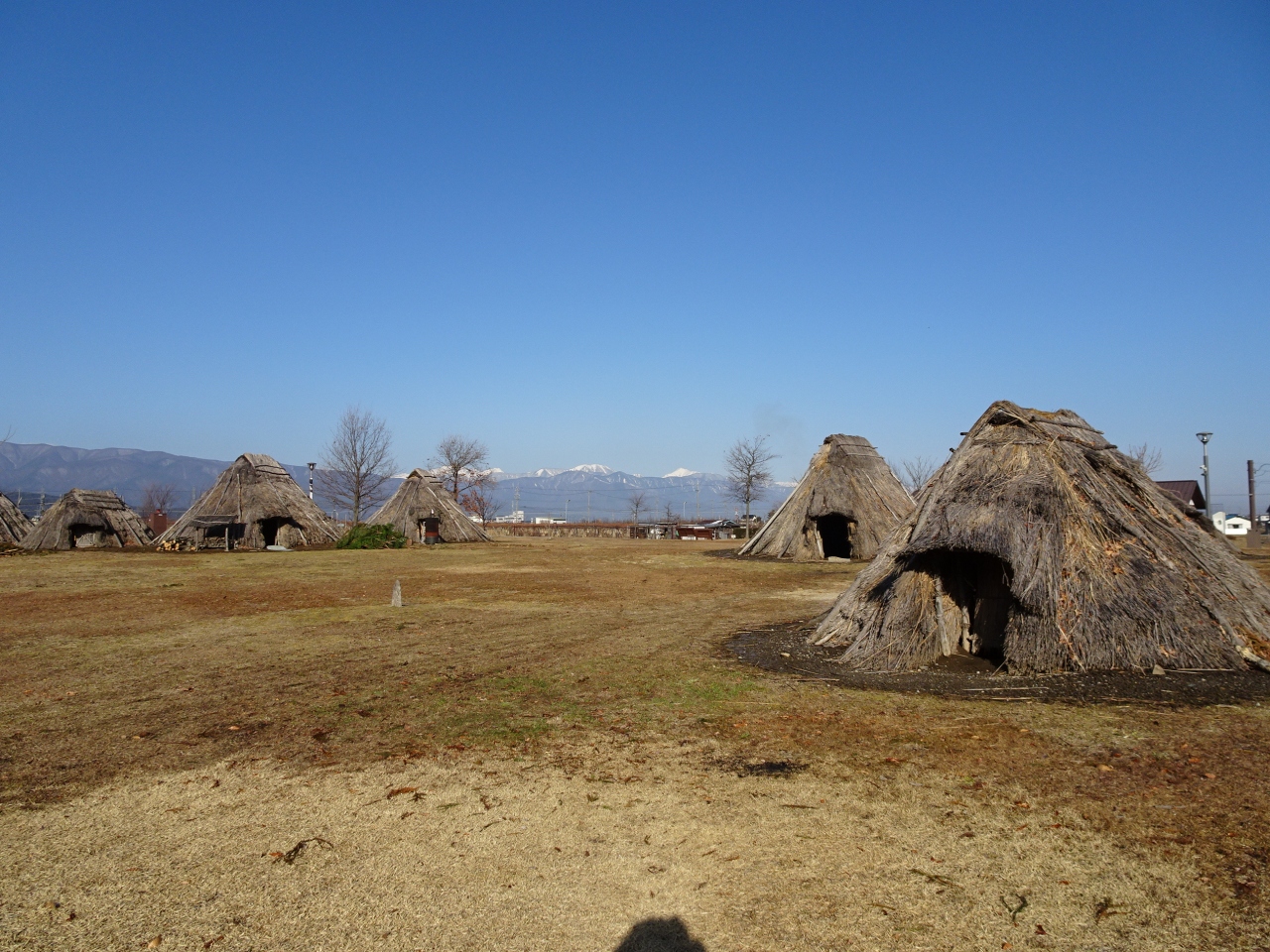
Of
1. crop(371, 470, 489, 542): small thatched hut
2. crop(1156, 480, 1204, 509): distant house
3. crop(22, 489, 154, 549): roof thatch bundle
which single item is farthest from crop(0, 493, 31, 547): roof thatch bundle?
crop(1156, 480, 1204, 509): distant house

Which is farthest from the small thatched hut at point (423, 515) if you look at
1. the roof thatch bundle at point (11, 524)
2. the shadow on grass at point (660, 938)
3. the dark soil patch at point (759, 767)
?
the shadow on grass at point (660, 938)

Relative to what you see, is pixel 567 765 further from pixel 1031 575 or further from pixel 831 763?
pixel 1031 575

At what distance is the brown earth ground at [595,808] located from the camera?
4.28 meters

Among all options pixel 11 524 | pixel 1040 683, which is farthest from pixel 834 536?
pixel 11 524

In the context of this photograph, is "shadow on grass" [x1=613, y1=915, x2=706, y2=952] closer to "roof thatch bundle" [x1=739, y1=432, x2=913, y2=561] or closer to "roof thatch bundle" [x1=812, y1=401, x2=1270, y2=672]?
"roof thatch bundle" [x1=812, y1=401, x2=1270, y2=672]

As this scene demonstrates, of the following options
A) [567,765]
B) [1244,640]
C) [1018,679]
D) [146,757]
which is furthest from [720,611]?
[146,757]

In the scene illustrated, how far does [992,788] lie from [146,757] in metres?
6.94

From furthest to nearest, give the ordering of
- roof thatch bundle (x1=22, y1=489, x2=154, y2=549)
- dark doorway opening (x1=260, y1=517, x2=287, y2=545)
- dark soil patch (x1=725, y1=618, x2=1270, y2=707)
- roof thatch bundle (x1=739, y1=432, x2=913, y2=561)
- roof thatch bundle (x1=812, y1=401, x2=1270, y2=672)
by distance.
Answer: dark doorway opening (x1=260, y1=517, x2=287, y2=545) → roof thatch bundle (x1=22, y1=489, x2=154, y2=549) → roof thatch bundle (x1=739, y1=432, x2=913, y2=561) → roof thatch bundle (x1=812, y1=401, x2=1270, y2=672) → dark soil patch (x1=725, y1=618, x2=1270, y2=707)

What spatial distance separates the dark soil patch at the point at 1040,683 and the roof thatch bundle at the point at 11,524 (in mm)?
38891

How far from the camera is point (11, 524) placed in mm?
36594

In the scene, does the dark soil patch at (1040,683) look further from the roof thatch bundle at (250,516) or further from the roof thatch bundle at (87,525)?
the roof thatch bundle at (87,525)

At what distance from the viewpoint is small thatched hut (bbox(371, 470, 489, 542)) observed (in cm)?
4056

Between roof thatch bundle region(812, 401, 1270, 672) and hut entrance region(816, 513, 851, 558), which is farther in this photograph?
hut entrance region(816, 513, 851, 558)

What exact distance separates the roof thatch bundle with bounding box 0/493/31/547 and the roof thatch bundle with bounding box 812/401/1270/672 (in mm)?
39243
